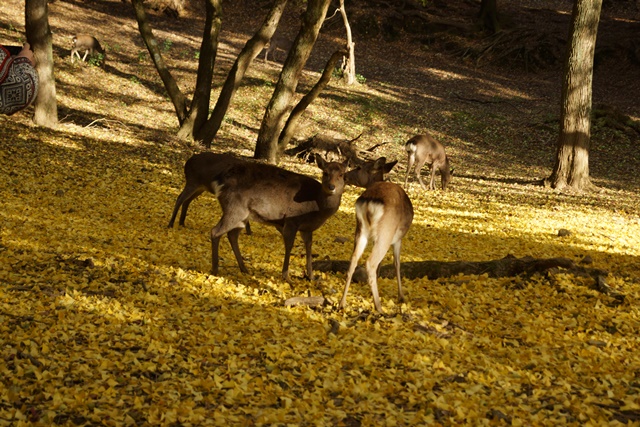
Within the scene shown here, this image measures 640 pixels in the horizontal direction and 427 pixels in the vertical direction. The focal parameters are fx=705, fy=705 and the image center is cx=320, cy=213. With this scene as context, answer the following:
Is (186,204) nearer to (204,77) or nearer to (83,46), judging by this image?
(204,77)

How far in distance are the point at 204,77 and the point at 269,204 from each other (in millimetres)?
9218

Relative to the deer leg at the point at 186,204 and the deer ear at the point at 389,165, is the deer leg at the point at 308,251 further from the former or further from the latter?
the deer leg at the point at 186,204

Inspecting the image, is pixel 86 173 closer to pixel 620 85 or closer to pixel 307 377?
pixel 307 377

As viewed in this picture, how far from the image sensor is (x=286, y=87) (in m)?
16.2

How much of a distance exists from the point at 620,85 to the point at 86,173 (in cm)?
2486

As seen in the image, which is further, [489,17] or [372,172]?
[489,17]

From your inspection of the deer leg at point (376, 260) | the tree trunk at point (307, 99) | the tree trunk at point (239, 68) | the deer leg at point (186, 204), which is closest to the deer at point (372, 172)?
the deer leg at point (376, 260)

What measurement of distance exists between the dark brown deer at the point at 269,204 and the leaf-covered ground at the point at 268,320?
1.68 feet

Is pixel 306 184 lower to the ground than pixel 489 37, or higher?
lower

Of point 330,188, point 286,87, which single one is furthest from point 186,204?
point 286,87

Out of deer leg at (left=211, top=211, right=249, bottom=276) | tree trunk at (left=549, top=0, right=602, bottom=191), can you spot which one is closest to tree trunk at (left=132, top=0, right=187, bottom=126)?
tree trunk at (left=549, top=0, right=602, bottom=191)

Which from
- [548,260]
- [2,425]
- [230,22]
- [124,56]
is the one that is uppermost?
[230,22]

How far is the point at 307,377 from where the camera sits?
534 cm

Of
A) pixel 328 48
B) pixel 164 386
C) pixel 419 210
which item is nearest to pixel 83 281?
pixel 164 386
